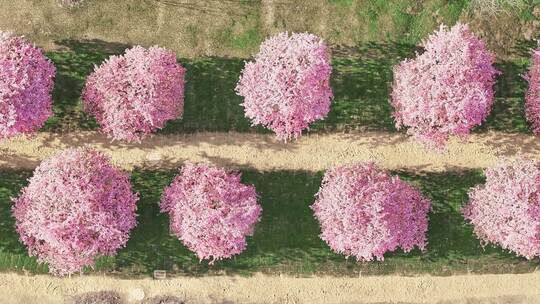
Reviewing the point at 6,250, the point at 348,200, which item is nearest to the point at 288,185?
the point at 348,200

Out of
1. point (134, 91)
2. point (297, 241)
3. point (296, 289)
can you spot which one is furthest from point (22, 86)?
point (296, 289)

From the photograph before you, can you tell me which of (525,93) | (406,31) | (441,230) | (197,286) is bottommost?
(197,286)

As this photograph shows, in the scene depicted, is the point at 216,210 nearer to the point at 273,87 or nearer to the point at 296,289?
the point at 273,87

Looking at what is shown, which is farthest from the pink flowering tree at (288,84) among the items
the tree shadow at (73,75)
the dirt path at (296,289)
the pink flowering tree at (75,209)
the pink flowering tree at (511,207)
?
the pink flowering tree at (511,207)

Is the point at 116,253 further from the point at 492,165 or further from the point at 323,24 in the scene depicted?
the point at 492,165

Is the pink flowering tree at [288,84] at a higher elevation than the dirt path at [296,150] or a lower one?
higher

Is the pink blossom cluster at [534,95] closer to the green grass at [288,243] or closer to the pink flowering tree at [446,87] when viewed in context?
the pink flowering tree at [446,87]
